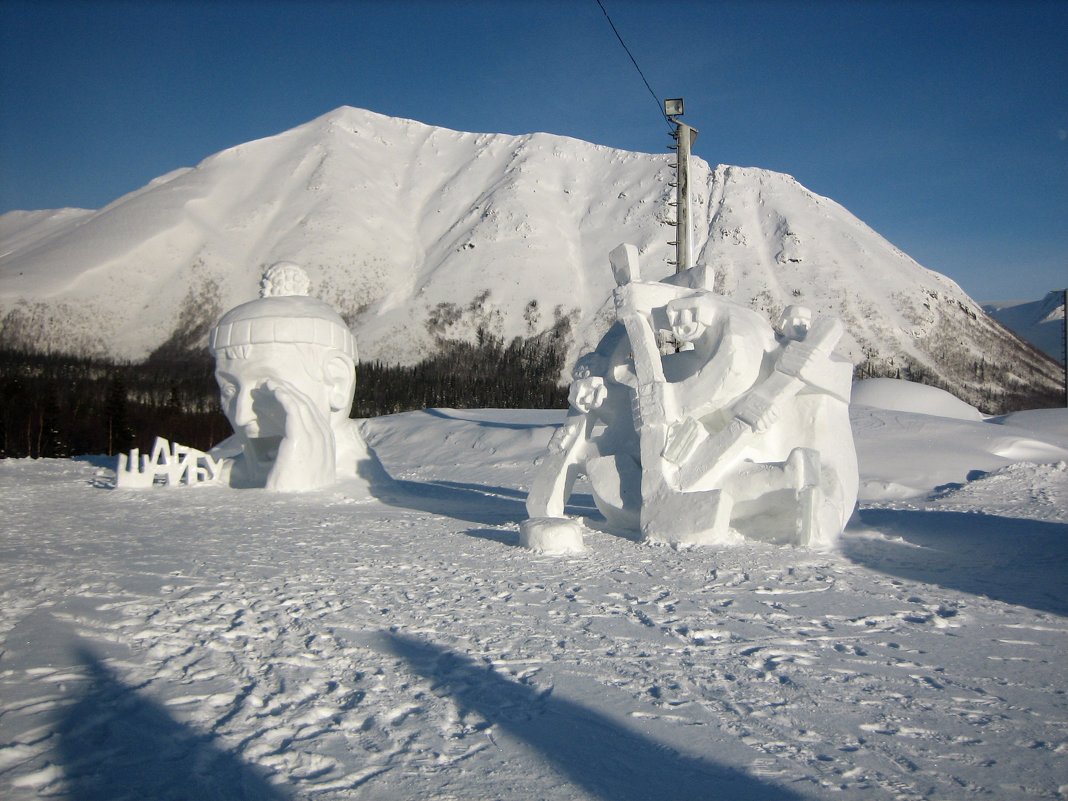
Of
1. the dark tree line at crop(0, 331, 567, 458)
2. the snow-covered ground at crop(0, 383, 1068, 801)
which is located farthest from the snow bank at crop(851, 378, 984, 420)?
the dark tree line at crop(0, 331, 567, 458)

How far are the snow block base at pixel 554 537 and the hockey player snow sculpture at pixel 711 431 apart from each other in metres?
0.06

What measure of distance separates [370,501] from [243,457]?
3410 millimetres

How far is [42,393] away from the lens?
4878cm

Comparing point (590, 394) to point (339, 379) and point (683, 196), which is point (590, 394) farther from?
point (683, 196)

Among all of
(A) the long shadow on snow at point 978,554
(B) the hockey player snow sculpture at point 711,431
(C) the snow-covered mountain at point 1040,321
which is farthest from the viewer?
(C) the snow-covered mountain at point 1040,321

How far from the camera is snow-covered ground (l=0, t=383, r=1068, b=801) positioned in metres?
3.23

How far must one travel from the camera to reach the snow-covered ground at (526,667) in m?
3.23

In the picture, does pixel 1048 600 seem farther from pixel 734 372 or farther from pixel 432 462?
pixel 432 462

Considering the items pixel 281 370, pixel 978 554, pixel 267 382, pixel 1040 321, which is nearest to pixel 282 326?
pixel 281 370

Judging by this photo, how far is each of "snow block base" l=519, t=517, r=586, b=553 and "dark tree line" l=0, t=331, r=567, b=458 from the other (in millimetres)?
35829

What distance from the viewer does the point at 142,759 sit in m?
3.33

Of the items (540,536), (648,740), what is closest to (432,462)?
(540,536)

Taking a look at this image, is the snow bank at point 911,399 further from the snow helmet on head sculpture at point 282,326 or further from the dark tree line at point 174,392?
the dark tree line at point 174,392

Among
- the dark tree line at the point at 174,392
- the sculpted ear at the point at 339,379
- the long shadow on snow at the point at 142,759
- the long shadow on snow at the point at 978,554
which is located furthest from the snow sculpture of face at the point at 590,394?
the dark tree line at the point at 174,392
